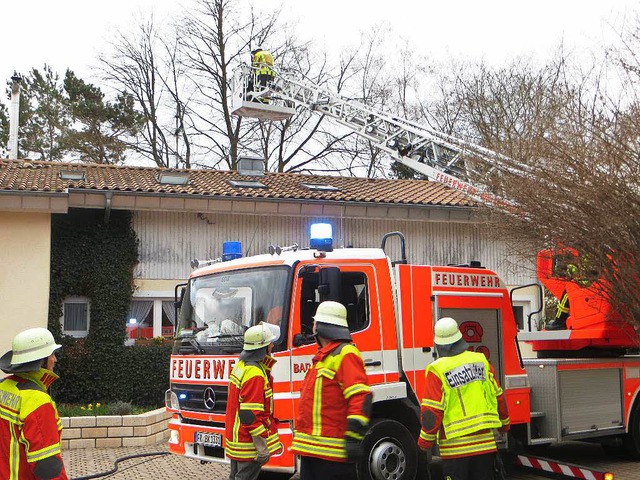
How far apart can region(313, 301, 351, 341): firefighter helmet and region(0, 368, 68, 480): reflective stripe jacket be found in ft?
6.49

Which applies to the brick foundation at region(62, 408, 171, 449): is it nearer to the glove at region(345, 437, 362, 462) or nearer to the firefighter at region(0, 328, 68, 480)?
the glove at region(345, 437, 362, 462)

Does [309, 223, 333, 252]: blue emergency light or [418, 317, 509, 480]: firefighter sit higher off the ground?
[309, 223, 333, 252]: blue emergency light

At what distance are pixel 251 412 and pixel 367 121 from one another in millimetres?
12713

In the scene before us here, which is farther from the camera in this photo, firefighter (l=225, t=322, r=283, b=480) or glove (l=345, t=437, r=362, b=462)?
firefighter (l=225, t=322, r=283, b=480)

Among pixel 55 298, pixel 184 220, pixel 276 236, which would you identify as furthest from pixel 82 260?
pixel 276 236

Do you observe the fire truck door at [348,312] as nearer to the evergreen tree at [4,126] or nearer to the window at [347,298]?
the window at [347,298]

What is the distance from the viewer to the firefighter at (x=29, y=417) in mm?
4230

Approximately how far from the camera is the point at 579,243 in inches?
308

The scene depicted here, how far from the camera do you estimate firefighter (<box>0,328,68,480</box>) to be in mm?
4230

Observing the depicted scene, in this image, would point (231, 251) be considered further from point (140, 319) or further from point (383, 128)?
point (383, 128)

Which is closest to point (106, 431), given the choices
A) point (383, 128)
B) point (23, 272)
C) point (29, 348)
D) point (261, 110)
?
point (23, 272)

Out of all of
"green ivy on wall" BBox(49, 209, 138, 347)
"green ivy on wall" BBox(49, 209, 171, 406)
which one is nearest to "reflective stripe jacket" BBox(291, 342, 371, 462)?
"green ivy on wall" BBox(49, 209, 171, 406)

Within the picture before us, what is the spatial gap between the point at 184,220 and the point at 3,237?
3.60 metres

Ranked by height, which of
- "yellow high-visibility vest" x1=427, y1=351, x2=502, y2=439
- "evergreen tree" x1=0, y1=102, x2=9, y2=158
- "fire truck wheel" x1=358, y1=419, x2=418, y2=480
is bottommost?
"fire truck wheel" x1=358, y1=419, x2=418, y2=480
